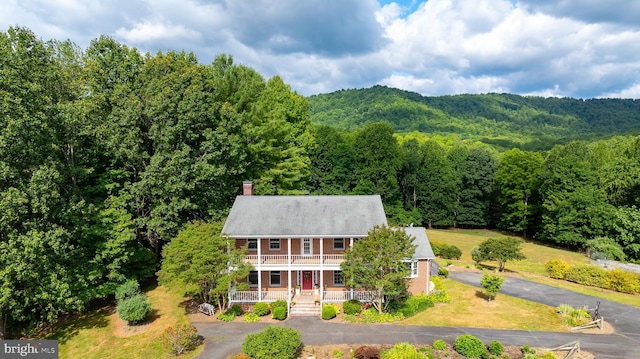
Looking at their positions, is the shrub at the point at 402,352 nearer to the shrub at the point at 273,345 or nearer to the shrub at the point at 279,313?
the shrub at the point at 273,345

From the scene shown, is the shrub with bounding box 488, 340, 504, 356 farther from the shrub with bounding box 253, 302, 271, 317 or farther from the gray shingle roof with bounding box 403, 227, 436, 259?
the shrub with bounding box 253, 302, 271, 317

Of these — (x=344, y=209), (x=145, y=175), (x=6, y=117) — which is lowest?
(x=344, y=209)

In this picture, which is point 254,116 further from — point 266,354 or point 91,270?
point 266,354

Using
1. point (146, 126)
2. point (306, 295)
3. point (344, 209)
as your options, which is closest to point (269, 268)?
point (306, 295)

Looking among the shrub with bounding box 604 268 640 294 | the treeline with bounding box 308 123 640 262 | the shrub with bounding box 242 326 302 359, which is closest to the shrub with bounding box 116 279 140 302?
the shrub with bounding box 242 326 302 359

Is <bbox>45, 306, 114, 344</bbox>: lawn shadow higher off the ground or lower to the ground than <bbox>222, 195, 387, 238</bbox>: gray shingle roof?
lower
